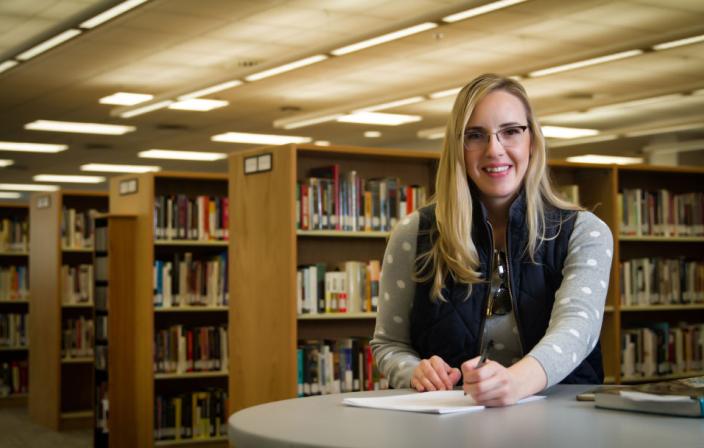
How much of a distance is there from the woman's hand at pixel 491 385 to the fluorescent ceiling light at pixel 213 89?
9.13m

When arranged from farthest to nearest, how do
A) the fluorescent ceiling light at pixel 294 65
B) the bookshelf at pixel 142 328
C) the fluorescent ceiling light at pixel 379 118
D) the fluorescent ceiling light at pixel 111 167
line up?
the fluorescent ceiling light at pixel 111 167 → the fluorescent ceiling light at pixel 379 118 → the fluorescent ceiling light at pixel 294 65 → the bookshelf at pixel 142 328

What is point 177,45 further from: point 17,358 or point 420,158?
point 420,158

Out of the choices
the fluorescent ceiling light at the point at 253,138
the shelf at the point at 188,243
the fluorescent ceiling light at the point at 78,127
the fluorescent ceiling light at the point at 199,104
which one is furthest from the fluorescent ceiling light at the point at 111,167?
the shelf at the point at 188,243

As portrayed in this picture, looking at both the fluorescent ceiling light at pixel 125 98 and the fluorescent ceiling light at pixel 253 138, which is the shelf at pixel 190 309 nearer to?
the fluorescent ceiling light at pixel 125 98

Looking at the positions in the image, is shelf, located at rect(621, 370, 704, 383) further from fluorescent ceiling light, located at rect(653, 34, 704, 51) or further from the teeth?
the teeth

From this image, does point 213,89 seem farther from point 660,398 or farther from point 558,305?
point 660,398

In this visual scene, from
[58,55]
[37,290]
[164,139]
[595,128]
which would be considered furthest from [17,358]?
[595,128]

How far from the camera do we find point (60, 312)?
26.9 feet

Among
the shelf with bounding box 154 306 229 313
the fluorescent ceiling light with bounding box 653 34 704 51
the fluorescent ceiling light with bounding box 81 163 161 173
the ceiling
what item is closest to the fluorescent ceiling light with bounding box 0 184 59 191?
the fluorescent ceiling light with bounding box 81 163 161 173

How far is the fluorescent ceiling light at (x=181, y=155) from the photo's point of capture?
1680cm

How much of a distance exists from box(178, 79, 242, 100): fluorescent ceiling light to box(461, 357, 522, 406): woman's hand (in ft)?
30.0

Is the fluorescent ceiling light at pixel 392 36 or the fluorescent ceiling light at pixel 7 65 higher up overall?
the fluorescent ceiling light at pixel 7 65

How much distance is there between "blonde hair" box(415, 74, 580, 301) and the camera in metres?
1.82


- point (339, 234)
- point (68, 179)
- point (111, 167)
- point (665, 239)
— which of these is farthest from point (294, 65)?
point (68, 179)
